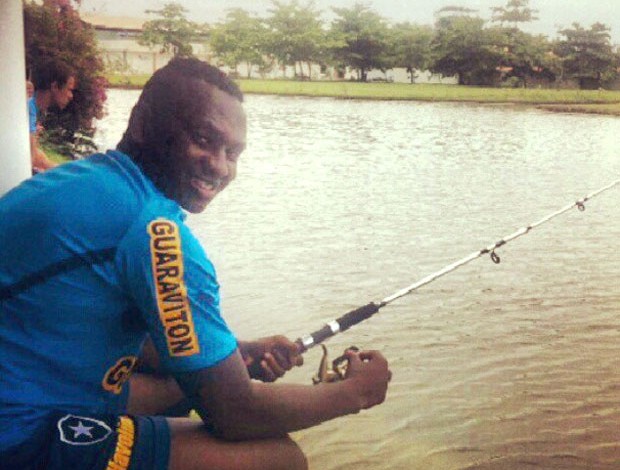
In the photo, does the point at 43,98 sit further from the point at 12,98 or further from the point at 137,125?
the point at 137,125

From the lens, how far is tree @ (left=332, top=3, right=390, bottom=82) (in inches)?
1755

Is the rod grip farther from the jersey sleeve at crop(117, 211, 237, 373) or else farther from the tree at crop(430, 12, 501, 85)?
the tree at crop(430, 12, 501, 85)

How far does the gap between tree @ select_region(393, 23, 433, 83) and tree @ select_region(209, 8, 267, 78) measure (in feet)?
79.5

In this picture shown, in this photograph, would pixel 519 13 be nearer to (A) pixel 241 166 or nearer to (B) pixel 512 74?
(B) pixel 512 74

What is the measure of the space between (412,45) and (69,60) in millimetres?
42005

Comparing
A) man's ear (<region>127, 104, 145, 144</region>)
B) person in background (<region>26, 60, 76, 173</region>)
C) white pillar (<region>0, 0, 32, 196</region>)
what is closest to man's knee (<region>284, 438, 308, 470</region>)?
man's ear (<region>127, 104, 145, 144</region>)

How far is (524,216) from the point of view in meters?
9.04

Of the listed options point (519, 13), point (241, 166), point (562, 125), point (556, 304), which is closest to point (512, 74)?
point (519, 13)

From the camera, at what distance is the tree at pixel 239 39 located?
12832 millimetres

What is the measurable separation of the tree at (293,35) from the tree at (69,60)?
15.3m

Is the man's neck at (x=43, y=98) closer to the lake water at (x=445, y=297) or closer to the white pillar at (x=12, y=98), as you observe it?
the lake water at (x=445, y=297)

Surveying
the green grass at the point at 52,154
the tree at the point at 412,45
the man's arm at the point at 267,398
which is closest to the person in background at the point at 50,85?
the green grass at the point at 52,154

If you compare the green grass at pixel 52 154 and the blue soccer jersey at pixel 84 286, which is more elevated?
the blue soccer jersey at pixel 84 286

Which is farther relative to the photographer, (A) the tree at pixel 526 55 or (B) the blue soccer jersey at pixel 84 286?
(A) the tree at pixel 526 55
